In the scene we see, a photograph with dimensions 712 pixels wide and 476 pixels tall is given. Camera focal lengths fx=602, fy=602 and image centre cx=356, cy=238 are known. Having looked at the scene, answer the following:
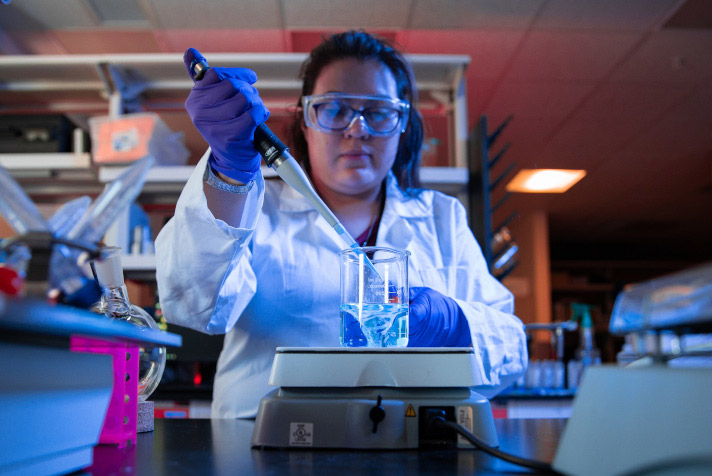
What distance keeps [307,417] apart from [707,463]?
440 mm

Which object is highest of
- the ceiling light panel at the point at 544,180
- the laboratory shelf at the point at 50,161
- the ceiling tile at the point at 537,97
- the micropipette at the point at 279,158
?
the ceiling tile at the point at 537,97

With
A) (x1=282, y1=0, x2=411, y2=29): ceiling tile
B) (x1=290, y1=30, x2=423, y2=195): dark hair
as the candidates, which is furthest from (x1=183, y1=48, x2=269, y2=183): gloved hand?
(x1=282, y1=0, x2=411, y2=29): ceiling tile

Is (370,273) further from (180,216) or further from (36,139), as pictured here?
(36,139)

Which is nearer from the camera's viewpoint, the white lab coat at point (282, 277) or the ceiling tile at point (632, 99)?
the white lab coat at point (282, 277)

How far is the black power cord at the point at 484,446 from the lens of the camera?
0.59m

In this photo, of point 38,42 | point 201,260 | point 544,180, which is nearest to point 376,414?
point 201,260

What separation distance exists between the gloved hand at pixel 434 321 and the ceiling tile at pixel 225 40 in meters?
2.63

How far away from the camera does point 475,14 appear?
3201 mm

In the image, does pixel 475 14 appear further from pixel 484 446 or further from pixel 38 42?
pixel 484 446

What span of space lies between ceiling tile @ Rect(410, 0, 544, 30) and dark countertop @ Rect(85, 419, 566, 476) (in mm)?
2717

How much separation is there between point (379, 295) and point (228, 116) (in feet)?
1.33

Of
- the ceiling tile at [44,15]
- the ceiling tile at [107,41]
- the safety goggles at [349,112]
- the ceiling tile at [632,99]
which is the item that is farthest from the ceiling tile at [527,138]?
the safety goggles at [349,112]

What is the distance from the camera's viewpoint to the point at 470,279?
1.51 meters

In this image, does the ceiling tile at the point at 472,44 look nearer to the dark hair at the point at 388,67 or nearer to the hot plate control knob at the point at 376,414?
the dark hair at the point at 388,67
